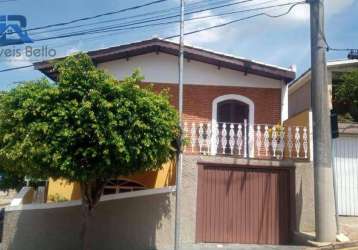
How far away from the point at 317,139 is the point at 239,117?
13.7ft

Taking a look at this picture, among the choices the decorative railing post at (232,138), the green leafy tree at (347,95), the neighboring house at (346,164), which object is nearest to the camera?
the decorative railing post at (232,138)

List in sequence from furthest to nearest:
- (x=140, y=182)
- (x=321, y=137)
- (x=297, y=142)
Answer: (x=140, y=182), (x=297, y=142), (x=321, y=137)

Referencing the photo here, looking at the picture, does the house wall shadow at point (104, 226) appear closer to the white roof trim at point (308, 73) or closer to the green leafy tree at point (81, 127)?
the green leafy tree at point (81, 127)

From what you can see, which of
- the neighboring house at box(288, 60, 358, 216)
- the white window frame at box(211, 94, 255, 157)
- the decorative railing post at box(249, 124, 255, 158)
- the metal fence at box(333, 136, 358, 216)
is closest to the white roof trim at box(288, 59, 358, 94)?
the white window frame at box(211, 94, 255, 157)

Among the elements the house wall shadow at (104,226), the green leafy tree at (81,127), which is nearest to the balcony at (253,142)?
the house wall shadow at (104,226)

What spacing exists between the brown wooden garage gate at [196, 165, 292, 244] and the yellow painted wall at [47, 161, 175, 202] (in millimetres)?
970

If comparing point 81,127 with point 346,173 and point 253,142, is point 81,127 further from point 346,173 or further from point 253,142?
point 346,173

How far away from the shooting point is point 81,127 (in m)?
8.59

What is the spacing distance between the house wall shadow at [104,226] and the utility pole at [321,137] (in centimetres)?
343

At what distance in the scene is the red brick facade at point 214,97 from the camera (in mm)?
13820

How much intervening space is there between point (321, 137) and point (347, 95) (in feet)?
15.3

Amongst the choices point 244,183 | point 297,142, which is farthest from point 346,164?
point 244,183

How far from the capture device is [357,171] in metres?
11.7

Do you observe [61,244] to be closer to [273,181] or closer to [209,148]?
[209,148]
